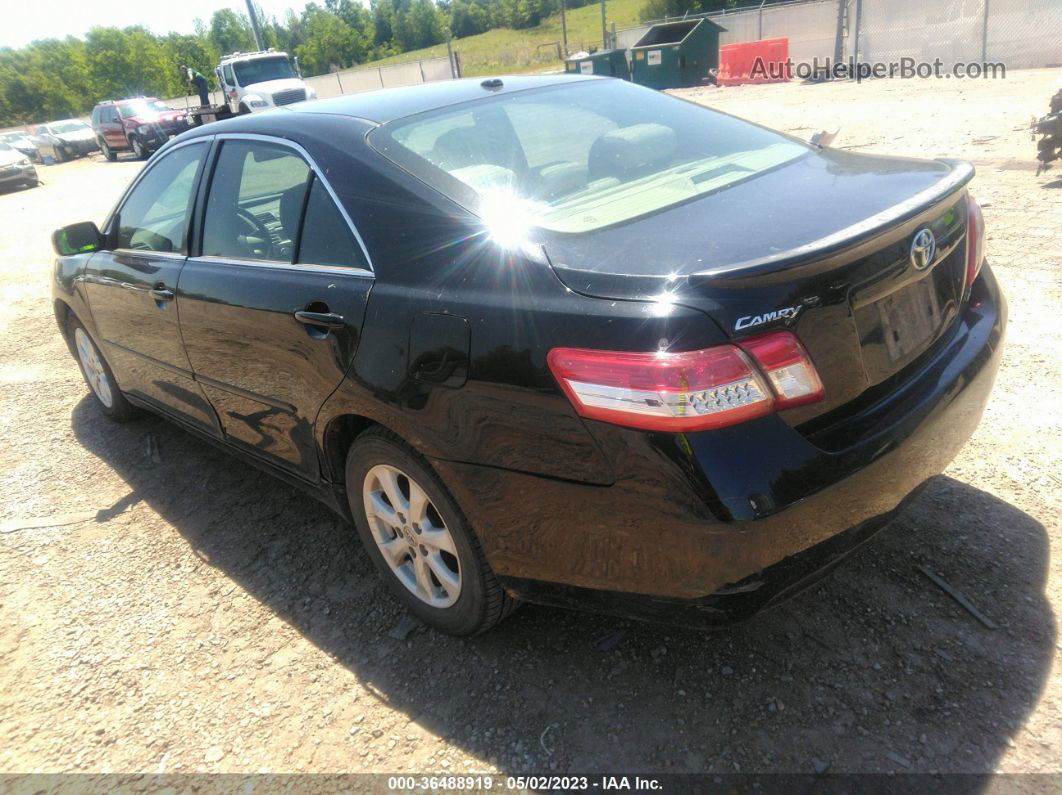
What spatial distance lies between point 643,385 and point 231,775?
5.53ft

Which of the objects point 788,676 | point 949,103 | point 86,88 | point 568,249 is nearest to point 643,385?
point 568,249

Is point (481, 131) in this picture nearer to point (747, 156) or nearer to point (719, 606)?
point (747, 156)

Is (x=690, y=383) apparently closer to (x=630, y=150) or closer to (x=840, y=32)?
(x=630, y=150)

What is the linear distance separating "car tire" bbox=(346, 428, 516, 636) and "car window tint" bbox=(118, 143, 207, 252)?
5.22 ft

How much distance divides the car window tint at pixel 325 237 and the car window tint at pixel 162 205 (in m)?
1.02

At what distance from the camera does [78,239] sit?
4016 millimetres

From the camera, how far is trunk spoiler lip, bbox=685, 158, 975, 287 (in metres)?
1.81

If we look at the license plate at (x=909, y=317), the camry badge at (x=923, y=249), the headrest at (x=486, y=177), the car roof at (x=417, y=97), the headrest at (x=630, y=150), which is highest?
the car roof at (x=417, y=97)

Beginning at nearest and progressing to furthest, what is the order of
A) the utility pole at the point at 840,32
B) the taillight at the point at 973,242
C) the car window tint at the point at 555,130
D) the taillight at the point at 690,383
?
the taillight at the point at 690,383 < the taillight at the point at 973,242 < the car window tint at the point at 555,130 < the utility pole at the point at 840,32

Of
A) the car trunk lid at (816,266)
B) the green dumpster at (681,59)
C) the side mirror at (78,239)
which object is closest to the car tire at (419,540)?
the car trunk lid at (816,266)

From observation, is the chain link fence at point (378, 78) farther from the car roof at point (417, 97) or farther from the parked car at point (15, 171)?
the car roof at point (417, 97)

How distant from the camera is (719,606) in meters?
1.91

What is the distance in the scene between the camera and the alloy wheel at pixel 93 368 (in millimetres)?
4668

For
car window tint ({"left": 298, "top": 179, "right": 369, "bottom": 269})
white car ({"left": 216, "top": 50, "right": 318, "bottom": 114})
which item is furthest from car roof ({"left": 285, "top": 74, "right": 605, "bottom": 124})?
white car ({"left": 216, "top": 50, "right": 318, "bottom": 114})
